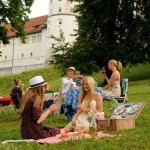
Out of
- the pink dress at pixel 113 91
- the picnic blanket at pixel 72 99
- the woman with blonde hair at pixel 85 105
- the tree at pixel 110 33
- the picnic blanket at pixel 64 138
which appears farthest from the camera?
the tree at pixel 110 33

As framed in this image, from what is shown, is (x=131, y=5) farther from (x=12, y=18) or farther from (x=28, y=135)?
(x=28, y=135)

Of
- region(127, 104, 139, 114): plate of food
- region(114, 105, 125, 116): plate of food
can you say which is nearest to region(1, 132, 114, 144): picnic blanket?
region(127, 104, 139, 114): plate of food

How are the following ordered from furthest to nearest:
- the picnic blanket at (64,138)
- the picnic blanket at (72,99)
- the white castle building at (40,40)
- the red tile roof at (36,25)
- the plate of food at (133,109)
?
the red tile roof at (36,25)
the white castle building at (40,40)
the picnic blanket at (72,99)
the plate of food at (133,109)
the picnic blanket at (64,138)

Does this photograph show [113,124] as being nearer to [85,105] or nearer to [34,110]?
[85,105]

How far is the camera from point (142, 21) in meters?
33.8

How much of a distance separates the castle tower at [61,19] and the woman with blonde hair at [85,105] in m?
73.6

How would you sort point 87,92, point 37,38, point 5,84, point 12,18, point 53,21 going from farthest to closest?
point 37,38 < point 53,21 < point 5,84 < point 12,18 < point 87,92

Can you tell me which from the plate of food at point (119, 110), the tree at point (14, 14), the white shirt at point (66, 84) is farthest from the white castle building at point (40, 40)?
the plate of food at point (119, 110)

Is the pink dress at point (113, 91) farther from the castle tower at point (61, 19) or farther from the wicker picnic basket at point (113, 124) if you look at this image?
the castle tower at point (61, 19)

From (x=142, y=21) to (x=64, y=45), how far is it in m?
6.19

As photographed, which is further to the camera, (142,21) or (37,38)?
(37,38)

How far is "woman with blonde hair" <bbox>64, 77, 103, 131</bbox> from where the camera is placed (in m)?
9.05

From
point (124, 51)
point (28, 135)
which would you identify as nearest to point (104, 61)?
point (124, 51)

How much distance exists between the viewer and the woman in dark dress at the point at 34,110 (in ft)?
25.3
